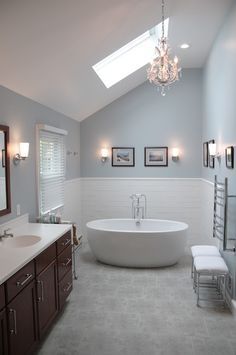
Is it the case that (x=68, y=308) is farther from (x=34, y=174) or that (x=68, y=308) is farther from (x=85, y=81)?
(x=85, y=81)

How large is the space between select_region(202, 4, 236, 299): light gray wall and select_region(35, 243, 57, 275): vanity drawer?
75.2 inches

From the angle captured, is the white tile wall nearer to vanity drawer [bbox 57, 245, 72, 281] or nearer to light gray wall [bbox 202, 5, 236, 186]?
light gray wall [bbox 202, 5, 236, 186]

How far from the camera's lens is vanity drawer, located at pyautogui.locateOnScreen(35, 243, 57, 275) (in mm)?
2604

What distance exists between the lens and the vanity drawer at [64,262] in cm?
317

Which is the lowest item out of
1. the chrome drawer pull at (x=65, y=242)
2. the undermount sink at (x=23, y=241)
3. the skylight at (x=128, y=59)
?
the chrome drawer pull at (x=65, y=242)

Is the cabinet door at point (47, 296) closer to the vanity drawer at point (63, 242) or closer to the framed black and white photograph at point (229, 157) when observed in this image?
the vanity drawer at point (63, 242)

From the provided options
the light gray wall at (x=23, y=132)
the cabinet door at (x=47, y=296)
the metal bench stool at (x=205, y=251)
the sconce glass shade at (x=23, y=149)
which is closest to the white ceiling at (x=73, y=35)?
the light gray wall at (x=23, y=132)

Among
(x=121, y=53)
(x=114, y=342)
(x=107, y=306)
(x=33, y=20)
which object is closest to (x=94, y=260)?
(x=107, y=306)

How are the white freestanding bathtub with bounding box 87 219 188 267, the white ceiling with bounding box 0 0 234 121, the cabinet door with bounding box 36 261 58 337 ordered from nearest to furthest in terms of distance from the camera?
the white ceiling with bounding box 0 0 234 121 → the cabinet door with bounding box 36 261 58 337 → the white freestanding bathtub with bounding box 87 219 188 267

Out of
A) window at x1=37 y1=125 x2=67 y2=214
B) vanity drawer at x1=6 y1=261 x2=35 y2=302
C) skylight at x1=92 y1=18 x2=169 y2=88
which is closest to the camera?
vanity drawer at x1=6 y1=261 x2=35 y2=302

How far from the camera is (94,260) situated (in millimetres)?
5035

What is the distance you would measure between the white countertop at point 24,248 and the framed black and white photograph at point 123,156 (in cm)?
289

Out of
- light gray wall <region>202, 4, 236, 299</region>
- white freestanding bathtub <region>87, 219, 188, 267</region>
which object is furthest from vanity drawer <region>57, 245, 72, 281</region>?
light gray wall <region>202, 4, 236, 299</region>

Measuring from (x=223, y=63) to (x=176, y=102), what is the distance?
6.62 feet
